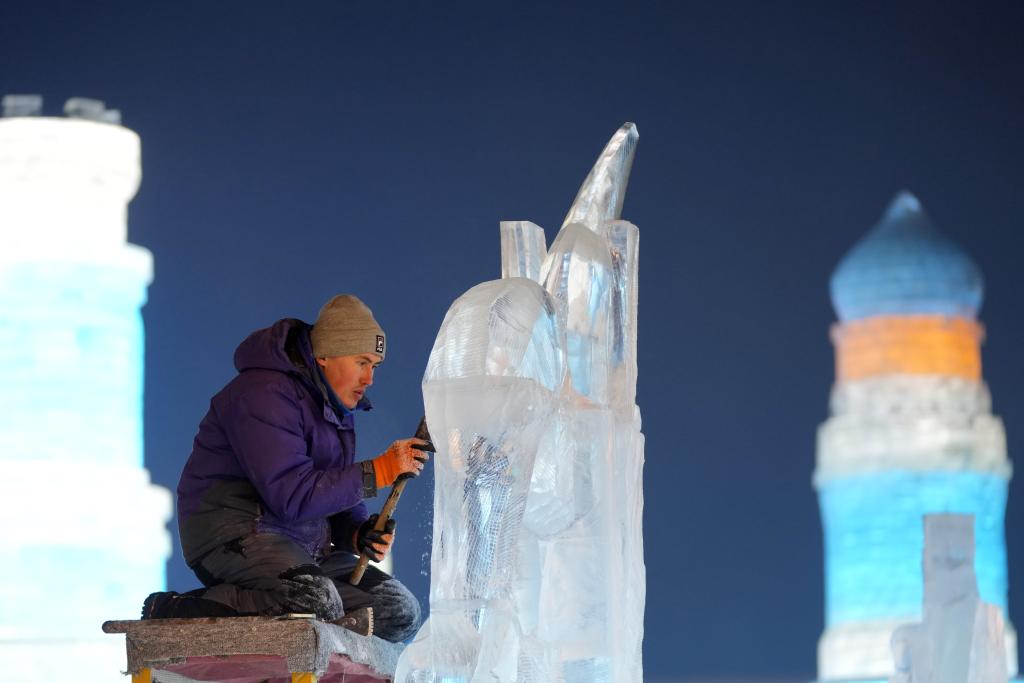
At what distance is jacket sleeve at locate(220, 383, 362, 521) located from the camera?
485cm

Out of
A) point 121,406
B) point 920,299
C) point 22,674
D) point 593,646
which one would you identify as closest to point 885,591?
point 920,299

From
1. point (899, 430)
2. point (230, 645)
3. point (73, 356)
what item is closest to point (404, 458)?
point (230, 645)

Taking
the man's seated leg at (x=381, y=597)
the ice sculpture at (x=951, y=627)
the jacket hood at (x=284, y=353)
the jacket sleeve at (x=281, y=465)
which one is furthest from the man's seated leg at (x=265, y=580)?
the ice sculpture at (x=951, y=627)

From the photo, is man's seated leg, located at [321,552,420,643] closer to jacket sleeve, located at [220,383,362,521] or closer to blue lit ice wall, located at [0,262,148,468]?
jacket sleeve, located at [220,383,362,521]

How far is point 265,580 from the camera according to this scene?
4836mm

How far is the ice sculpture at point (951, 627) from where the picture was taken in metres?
6.69

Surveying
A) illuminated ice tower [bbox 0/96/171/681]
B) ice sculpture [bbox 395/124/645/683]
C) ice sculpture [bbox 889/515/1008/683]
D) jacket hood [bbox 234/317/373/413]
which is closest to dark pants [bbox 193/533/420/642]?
Result: jacket hood [bbox 234/317/373/413]

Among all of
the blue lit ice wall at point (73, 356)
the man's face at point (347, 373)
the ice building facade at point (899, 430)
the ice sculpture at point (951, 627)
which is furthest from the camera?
the ice building facade at point (899, 430)

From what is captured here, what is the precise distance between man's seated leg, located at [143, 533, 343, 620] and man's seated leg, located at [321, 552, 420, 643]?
10.7 inches

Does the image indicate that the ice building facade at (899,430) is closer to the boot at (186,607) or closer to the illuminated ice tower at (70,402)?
the illuminated ice tower at (70,402)

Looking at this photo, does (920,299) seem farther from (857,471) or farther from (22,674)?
(22,674)

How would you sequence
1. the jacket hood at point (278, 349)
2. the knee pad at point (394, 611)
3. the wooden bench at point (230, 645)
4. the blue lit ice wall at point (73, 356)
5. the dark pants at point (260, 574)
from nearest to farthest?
the wooden bench at point (230, 645), the dark pants at point (260, 574), the jacket hood at point (278, 349), the knee pad at point (394, 611), the blue lit ice wall at point (73, 356)

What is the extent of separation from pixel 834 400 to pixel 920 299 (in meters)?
2.56

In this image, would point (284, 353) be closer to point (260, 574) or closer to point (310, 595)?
point (260, 574)
